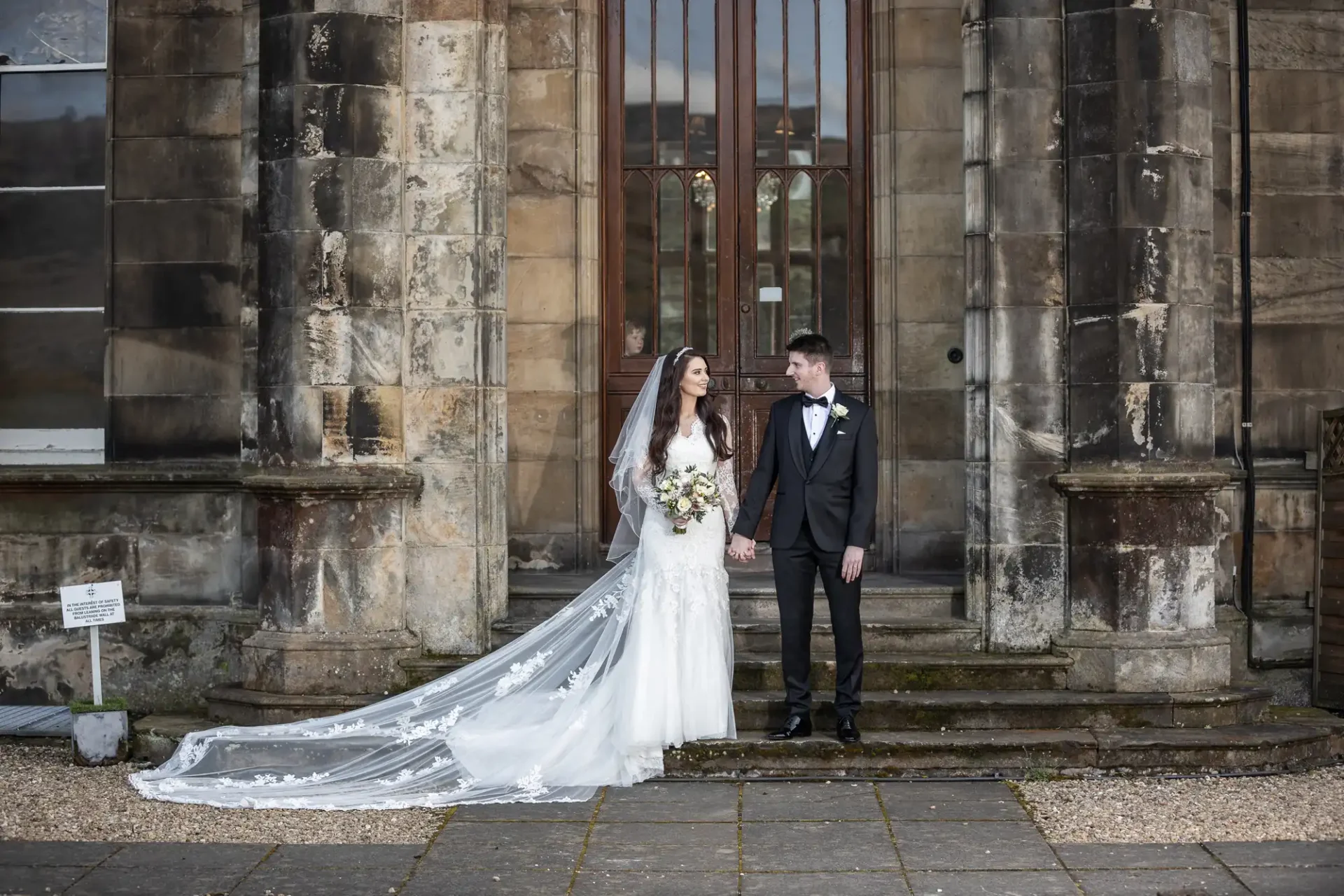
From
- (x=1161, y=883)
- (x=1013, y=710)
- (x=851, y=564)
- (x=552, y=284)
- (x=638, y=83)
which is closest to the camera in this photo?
(x=1161, y=883)

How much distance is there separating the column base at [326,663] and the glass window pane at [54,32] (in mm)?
4061

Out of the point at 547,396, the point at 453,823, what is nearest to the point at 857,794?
the point at 453,823

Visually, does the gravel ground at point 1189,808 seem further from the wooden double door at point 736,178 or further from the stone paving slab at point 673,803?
the wooden double door at point 736,178

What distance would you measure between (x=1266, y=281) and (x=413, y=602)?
215 inches

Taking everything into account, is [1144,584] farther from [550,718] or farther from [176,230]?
[176,230]

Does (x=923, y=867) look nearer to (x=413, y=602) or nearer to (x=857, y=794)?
(x=857, y=794)

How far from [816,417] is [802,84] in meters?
3.01

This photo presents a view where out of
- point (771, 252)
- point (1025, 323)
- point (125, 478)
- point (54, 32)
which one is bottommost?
point (125, 478)

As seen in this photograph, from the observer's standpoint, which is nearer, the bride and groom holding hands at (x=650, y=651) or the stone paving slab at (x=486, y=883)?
the stone paving slab at (x=486, y=883)

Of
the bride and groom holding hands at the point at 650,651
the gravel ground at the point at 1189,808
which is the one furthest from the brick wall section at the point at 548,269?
the gravel ground at the point at 1189,808

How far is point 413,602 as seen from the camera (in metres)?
8.59

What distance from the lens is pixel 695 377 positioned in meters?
7.86

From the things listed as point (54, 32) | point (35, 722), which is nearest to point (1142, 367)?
point (35, 722)

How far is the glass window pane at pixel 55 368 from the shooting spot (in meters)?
9.85
